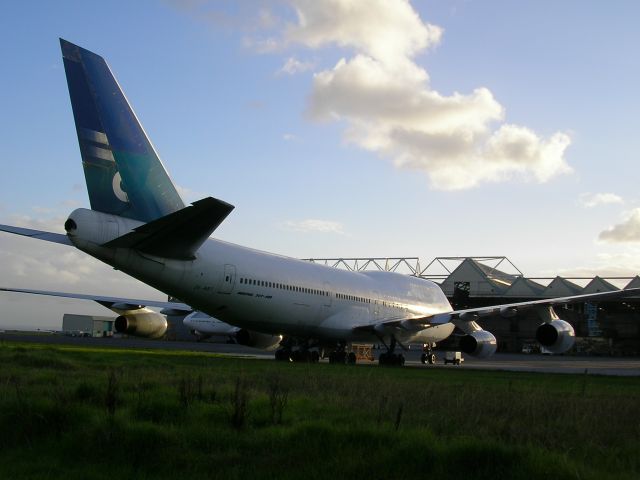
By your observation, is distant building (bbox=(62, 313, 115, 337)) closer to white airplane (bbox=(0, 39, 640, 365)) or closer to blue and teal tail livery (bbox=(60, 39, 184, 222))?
white airplane (bbox=(0, 39, 640, 365))

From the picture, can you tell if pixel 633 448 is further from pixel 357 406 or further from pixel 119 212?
pixel 119 212

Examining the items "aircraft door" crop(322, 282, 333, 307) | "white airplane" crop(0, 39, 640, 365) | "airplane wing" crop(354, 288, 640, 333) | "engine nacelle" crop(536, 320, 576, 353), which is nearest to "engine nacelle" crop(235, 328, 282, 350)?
"white airplane" crop(0, 39, 640, 365)

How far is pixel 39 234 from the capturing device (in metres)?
17.8

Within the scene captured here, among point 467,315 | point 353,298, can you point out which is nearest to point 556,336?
point 467,315

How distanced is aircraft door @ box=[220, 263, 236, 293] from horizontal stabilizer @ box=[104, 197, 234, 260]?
7.82 feet

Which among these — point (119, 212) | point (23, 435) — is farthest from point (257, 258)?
point (23, 435)

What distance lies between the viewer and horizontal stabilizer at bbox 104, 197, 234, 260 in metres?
16.1

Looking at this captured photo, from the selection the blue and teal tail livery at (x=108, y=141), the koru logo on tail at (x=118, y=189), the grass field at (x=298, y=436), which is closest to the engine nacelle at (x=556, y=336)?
the grass field at (x=298, y=436)

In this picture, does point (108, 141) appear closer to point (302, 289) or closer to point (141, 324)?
point (141, 324)

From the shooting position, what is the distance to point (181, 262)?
19906 millimetres

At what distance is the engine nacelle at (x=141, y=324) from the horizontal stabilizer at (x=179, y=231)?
7308mm

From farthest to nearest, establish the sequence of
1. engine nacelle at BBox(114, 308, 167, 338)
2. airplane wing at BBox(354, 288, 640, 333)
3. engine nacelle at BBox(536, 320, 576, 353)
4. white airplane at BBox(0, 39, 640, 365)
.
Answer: engine nacelle at BBox(114, 308, 167, 338) < airplane wing at BBox(354, 288, 640, 333) < engine nacelle at BBox(536, 320, 576, 353) < white airplane at BBox(0, 39, 640, 365)

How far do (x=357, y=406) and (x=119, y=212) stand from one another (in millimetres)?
11879

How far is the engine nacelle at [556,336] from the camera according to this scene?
2302cm
